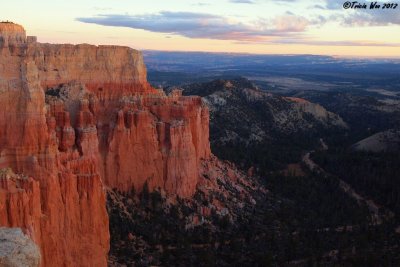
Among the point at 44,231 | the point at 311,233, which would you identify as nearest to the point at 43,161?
the point at 44,231

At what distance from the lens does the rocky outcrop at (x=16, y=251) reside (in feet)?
37.1

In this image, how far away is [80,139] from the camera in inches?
1569

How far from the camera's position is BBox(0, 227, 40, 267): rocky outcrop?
11312 mm

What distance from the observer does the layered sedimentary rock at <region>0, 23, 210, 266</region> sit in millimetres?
27562

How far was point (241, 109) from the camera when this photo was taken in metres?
102

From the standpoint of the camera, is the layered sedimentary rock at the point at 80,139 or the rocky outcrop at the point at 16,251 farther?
the layered sedimentary rock at the point at 80,139

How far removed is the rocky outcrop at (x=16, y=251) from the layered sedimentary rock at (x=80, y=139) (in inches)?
453

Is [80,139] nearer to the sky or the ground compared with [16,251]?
nearer to the ground

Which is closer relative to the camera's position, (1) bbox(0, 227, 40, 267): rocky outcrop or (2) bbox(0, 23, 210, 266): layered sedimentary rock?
(1) bbox(0, 227, 40, 267): rocky outcrop

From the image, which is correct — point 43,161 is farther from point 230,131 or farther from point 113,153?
point 230,131

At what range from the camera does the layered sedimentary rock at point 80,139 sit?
90.4 ft

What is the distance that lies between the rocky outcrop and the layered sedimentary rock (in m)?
11.5

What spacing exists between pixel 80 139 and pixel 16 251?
1127 inches

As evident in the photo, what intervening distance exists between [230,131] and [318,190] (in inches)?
1111
